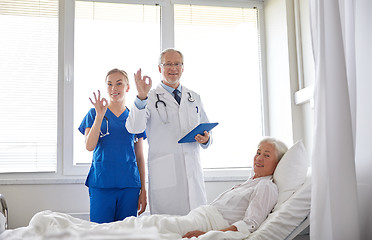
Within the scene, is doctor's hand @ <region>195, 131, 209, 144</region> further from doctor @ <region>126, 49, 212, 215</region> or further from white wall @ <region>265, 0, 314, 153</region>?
white wall @ <region>265, 0, 314, 153</region>

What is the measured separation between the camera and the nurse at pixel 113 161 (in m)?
2.29

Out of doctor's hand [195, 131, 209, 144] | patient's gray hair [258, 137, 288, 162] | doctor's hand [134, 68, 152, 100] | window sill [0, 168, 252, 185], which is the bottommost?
window sill [0, 168, 252, 185]

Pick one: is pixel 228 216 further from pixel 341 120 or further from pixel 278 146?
pixel 341 120

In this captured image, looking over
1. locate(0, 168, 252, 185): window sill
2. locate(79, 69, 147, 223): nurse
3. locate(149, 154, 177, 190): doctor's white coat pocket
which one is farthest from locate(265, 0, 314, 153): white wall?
locate(79, 69, 147, 223): nurse

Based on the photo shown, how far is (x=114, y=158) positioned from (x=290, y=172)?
110 centimetres

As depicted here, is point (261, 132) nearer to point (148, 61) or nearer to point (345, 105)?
point (148, 61)

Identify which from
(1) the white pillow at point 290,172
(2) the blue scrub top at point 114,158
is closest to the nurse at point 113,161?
(2) the blue scrub top at point 114,158

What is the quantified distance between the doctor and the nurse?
131 mm

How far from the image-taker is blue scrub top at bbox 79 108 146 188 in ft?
7.62

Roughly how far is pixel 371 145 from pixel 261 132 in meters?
2.04

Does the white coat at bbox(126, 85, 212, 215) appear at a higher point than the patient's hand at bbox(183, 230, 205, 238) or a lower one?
higher

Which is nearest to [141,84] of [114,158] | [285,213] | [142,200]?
[114,158]

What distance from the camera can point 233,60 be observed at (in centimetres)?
352

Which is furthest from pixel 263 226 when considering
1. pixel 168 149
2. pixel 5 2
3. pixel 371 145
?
pixel 5 2
